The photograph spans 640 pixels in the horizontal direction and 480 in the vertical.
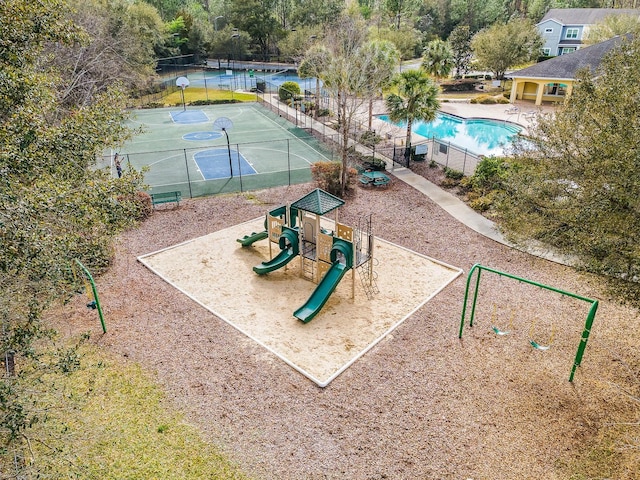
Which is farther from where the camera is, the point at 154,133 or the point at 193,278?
the point at 154,133

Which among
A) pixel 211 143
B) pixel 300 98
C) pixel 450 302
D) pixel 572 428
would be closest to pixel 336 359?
pixel 450 302

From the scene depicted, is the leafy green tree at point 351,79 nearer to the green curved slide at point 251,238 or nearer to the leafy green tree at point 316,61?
the leafy green tree at point 316,61

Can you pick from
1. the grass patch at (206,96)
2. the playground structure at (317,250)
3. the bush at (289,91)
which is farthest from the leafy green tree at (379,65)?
the grass patch at (206,96)

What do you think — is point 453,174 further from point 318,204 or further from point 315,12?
point 315,12

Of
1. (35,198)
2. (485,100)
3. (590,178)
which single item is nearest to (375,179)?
(590,178)

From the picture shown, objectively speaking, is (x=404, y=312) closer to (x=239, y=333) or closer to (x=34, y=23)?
(x=239, y=333)

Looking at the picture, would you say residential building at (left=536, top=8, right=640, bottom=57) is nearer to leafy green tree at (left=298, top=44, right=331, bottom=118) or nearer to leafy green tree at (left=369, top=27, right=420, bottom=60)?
leafy green tree at (left=369, top=27, right=420, bottom=60)

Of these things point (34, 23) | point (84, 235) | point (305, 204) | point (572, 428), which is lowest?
point (572, 428)
